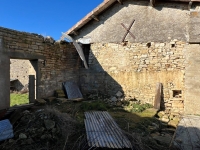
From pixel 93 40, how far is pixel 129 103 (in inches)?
152

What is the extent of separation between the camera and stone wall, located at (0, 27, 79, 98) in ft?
21.0

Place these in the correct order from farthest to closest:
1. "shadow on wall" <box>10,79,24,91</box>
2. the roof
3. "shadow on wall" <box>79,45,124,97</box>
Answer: "shadow on wall" <box>10,79,24,91</box>
"shadow on wall" <box>79,45,124,97</box>
the roof

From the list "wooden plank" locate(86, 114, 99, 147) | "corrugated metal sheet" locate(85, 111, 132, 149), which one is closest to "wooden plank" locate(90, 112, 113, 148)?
"corrugated metal sheet" locate(85, 111, 132, 149)

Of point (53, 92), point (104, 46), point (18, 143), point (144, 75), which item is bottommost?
point (18, 143)

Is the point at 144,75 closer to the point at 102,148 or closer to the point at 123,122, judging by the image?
the point at 123,122

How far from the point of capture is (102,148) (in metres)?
3.51

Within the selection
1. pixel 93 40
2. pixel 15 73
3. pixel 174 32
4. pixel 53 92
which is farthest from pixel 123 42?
pixel 15 73

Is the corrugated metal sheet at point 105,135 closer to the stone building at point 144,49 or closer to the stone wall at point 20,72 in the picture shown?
the stone building at point 144,49

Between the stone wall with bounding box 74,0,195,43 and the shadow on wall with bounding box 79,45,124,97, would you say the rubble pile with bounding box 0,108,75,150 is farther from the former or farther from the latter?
the stone wall with bounding box 74,0,195,43

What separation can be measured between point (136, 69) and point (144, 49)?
102cm

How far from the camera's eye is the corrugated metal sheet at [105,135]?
137 inches

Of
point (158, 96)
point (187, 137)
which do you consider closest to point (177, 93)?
point (158, 96)

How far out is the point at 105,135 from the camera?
12.8 feet

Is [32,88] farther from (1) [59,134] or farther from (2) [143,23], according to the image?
(2) [143,23]
